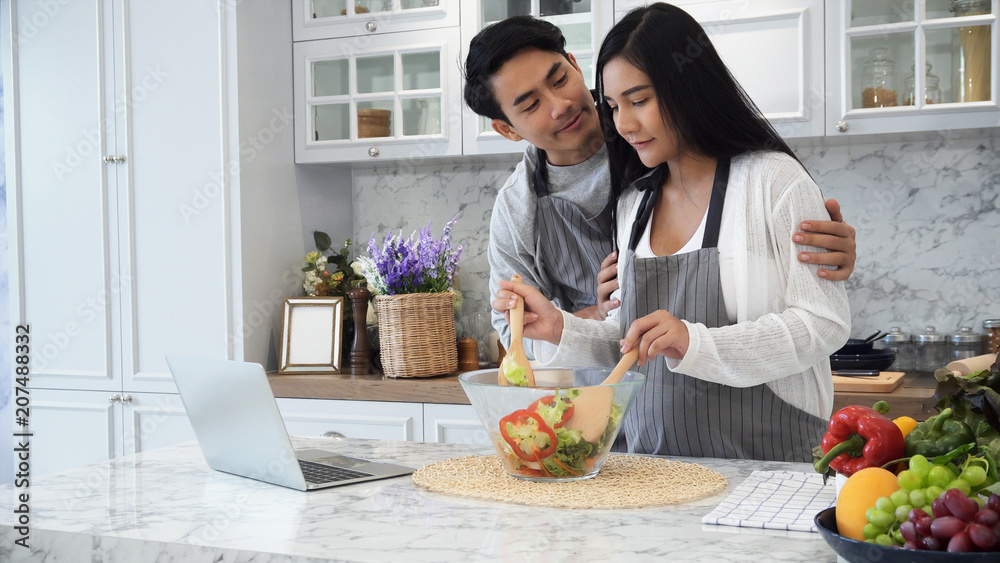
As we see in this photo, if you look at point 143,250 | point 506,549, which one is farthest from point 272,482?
point 143,250

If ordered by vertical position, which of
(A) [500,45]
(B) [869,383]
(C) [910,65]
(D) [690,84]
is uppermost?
(C) [910,65]

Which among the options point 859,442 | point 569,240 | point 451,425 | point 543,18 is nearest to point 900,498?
point 859,442

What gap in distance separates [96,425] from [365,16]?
1.63 meters

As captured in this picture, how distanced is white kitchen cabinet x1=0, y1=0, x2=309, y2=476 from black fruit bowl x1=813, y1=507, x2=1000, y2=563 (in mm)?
2322

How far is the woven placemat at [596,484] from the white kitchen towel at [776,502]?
50 millimetres

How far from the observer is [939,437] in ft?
2.83

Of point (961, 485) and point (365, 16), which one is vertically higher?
point (365, 16)

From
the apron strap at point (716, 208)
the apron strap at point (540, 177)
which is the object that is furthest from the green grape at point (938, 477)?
the apron strap at point (540, 177)

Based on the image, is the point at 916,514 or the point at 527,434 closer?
Result: the point at 916,514

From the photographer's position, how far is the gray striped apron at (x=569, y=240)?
5.71ft

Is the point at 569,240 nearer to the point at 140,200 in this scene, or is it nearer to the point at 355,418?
the point at 355,418

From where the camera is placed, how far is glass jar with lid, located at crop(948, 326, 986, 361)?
8.43ft

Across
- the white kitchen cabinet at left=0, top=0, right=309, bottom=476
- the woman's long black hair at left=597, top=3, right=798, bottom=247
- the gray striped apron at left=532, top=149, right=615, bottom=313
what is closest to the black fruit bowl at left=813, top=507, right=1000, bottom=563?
the woman's long black hair at left=597, top=3, right=798, bottom=247

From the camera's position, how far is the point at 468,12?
2818 millimetres
